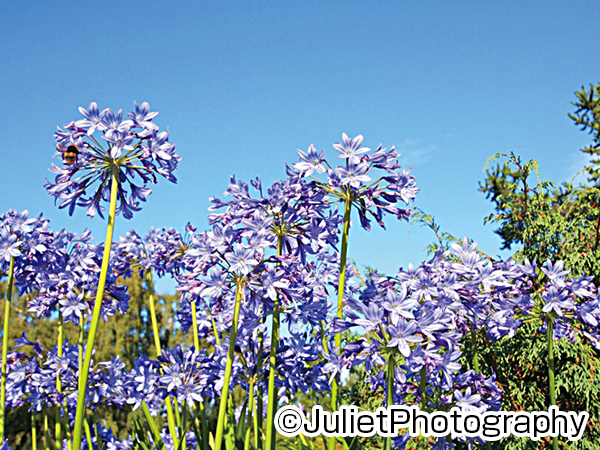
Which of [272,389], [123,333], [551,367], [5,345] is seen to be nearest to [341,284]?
[272,389]

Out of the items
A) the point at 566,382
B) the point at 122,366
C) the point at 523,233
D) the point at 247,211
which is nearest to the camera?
the point at 247,211

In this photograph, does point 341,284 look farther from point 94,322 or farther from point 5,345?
point 5,345

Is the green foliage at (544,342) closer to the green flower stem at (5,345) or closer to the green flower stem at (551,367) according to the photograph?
the green flower stem at (551,367)

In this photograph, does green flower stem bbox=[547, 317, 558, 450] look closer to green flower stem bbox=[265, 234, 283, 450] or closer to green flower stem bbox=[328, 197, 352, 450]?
green flower stem bbox=[328, 197, 352, 450]

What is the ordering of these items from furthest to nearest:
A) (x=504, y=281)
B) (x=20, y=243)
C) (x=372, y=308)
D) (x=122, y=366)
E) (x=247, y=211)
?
(x=122, y=366), (x=20, y=243), (x=504, y=281), (x=247, y=211), (x=372, y=308)

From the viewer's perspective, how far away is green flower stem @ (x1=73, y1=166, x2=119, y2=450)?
3.41m

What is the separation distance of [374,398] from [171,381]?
3.34 m

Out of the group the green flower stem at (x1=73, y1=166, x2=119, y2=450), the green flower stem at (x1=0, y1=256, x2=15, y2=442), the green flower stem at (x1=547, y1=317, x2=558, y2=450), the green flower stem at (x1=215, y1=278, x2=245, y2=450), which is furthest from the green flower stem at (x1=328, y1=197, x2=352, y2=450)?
the green flower stem at (x1=0, y1=256, x2=15, y2=442)

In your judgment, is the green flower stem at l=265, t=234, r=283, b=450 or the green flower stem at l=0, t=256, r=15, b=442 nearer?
the green flower stem at l=265, t=234, r=283, b=450

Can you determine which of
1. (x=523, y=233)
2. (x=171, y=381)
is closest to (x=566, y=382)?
(x=523, y=233)

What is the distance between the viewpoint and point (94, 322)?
11.7 ft

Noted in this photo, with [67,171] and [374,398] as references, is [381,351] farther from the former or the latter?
[374,398]

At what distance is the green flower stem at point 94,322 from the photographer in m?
3.41

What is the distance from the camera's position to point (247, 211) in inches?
157
